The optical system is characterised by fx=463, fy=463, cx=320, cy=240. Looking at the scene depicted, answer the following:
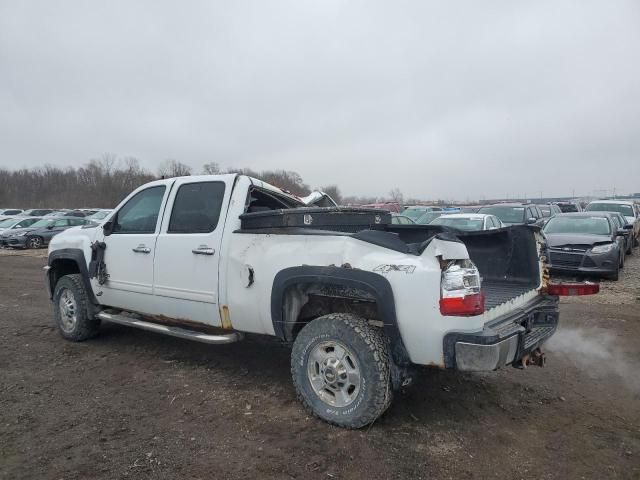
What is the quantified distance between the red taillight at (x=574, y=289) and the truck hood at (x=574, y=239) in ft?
20.9

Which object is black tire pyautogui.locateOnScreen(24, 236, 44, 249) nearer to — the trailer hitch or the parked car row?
the parked car row

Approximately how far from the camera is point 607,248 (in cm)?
959

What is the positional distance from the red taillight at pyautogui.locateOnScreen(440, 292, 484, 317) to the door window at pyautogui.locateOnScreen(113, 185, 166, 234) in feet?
10.0

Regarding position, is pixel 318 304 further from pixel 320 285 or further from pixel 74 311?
pixel 74 311

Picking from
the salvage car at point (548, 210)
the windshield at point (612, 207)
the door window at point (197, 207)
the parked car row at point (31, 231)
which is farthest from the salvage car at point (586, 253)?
the parked car row at point (31, 231)

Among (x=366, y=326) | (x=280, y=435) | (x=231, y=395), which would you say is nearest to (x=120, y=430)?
(x=231, y=395)

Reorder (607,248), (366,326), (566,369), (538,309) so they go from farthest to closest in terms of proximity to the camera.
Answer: (607,248), (566,369), (538,309), (366,326)

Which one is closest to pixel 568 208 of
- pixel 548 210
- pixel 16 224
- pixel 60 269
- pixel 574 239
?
pixel 548 210

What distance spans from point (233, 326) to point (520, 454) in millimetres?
2402

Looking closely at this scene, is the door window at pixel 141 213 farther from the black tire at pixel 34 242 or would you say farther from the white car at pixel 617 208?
the black tire at pixel 34 242

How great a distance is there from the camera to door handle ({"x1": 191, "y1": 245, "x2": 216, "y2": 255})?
4078 millimetres

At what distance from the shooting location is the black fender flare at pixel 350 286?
124 inches

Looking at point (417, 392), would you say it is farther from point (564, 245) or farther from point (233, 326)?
point (564, 245)

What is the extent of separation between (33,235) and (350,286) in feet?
71.4
